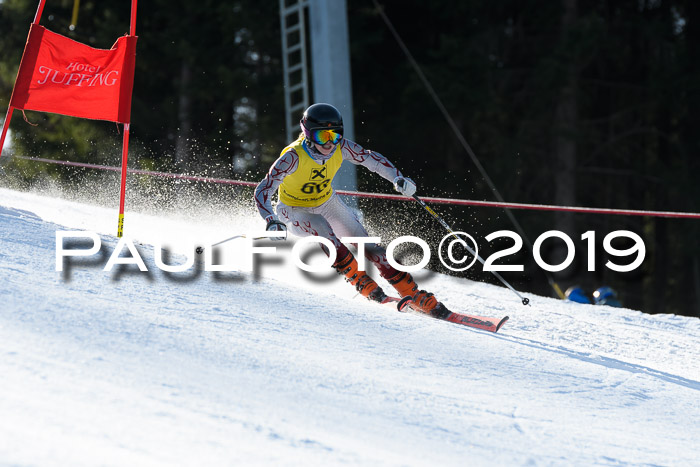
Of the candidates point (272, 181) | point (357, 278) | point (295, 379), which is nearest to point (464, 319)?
point (357, 278)

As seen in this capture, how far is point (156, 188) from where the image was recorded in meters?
12.2

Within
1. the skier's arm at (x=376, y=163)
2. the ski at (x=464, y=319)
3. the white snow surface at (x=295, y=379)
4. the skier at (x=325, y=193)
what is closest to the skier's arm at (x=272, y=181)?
the skier at (x=325, y=193)

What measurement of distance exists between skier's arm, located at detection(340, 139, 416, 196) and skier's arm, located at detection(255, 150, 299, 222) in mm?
376

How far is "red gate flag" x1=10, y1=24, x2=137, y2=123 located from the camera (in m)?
5.50

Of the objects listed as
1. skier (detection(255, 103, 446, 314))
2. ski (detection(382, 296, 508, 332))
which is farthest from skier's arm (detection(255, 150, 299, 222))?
ski (detection(382, 296, 508, 332))

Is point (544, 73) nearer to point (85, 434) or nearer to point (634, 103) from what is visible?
point (634, 103)

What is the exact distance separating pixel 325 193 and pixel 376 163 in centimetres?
38

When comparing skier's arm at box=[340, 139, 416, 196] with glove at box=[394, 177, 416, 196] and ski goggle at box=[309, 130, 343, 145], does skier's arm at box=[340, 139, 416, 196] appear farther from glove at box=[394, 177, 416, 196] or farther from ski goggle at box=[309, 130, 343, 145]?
ski goggle at box=[309, 130, 343, 145]

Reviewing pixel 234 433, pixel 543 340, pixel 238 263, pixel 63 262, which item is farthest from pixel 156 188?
pixel 234 433

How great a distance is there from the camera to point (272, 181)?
4.89 meters

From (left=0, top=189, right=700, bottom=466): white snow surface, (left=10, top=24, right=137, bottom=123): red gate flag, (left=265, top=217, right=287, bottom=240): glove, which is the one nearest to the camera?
(left=0, top=189, right=700, bottom=466): white snow surface

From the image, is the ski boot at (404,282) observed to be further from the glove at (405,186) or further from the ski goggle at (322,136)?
the ski goggle at (322,136)

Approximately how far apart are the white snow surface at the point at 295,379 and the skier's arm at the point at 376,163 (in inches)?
30.7

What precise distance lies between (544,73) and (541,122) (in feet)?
4.11
